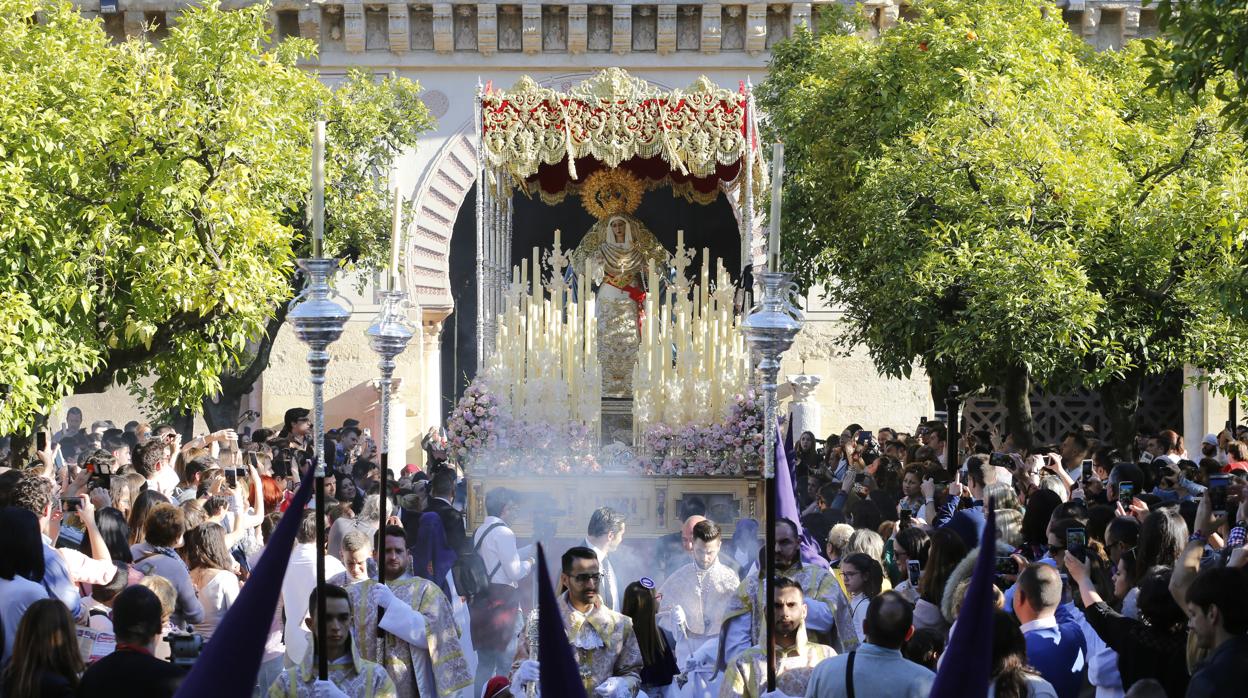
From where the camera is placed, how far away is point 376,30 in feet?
77.8

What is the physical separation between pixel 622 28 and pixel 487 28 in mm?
1897

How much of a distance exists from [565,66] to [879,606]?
61.3ft

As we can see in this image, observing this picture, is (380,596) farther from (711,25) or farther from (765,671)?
(711,25)

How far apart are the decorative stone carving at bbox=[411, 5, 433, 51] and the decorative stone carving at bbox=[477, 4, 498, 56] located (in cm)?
73

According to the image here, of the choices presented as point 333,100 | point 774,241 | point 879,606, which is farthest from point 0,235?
point 879,606

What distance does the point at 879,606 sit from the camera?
5.73 m

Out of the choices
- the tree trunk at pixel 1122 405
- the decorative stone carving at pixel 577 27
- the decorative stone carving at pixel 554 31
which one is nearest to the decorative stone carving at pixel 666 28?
the decorative stone carving at pixel 577 27

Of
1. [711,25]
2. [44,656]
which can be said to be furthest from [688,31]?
[44,656]

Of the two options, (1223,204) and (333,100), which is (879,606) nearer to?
(1223,204)

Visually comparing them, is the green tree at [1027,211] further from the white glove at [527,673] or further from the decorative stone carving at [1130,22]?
the white glove at [527,673]

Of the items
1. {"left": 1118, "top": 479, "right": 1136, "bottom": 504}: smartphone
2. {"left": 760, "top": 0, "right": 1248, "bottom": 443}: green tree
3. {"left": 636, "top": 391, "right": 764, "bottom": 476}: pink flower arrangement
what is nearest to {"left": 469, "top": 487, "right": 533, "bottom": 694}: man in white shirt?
{"left": 1118, "top": 479, "right": 1136, "bottom": 504}: smartphone

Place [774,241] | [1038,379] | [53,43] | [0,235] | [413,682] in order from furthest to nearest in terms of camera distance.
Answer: [1038,379], [53,43], [0,235], [413,682], [774,241]

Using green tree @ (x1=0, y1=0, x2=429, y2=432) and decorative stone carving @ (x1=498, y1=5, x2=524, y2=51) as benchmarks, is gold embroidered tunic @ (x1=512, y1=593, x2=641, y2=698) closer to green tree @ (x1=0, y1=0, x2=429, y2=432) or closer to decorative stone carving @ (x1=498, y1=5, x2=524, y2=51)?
green tree @ (x1=0, y1=0, x2=429, y2=432)

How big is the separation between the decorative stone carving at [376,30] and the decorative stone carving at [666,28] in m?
3.87
